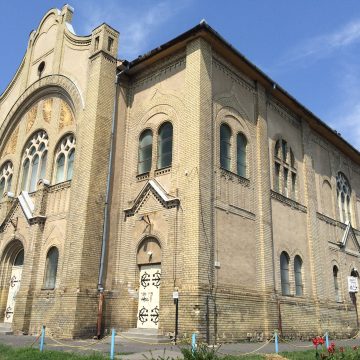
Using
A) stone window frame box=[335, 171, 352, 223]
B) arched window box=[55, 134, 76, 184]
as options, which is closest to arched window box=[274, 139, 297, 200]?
stone window frame box=[335, 171, 352, 223]

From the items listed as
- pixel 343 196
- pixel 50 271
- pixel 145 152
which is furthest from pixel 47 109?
pixel 343 196

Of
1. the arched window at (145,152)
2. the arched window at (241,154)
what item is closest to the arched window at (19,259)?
the arched window at (145,152)

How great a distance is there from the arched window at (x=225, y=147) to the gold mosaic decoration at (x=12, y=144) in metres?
11.8

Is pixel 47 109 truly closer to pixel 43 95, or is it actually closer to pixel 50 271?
pixel 43 95

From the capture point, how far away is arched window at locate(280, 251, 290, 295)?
1825 cm

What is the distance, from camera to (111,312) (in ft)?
52.4

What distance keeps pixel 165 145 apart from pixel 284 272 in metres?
7.32

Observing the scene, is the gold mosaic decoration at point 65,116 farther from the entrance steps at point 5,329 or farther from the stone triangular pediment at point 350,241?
the stone triangular pediment at point 350,241

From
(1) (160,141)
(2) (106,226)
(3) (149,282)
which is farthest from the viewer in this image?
(1) (160,141)

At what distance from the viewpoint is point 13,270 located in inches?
790

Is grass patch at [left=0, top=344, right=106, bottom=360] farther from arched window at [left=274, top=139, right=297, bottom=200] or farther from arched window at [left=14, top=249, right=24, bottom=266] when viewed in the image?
arched window at [left=274, top=139, right=297, bottom=200]

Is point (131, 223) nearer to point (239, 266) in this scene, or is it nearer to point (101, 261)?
point (101, 261)

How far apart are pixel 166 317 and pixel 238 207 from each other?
192 inches

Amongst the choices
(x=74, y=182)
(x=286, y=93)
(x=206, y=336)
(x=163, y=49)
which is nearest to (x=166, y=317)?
(x=206, y=336)
